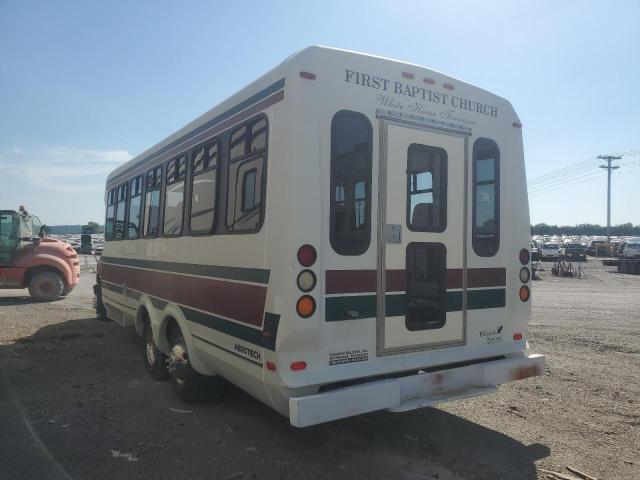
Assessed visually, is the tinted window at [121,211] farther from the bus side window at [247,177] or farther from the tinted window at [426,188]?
the tinted window at [426,188]

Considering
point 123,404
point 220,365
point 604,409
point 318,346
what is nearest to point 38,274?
point 123,404

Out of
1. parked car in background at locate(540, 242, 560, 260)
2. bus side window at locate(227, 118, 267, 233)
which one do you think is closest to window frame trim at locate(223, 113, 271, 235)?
bus side window at locate(227, 118, 267, 233)

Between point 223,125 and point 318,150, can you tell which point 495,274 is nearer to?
→ point 318,150

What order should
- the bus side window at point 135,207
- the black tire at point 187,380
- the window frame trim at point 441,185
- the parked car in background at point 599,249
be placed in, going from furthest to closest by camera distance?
the parked car in background at point 599,249 → the bus side window at point 135,207 → the black tire at point 187,380 → the window frame trim at point 441,185

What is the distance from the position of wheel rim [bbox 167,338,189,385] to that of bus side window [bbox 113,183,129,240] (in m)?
3.19

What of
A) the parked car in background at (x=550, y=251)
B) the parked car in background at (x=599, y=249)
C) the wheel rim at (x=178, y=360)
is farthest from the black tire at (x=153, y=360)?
the parked car in background at (x=599, y=249)

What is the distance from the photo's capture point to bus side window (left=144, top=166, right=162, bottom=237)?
6.27 meters

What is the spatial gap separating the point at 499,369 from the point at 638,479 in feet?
4.02

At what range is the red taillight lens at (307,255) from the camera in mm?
3545

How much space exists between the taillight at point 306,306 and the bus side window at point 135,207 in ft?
14.0

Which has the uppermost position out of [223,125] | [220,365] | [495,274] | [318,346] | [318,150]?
[223,125]

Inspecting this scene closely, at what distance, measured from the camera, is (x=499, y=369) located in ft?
14.6

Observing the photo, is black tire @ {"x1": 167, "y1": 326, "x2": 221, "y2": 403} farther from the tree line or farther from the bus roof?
the tree line

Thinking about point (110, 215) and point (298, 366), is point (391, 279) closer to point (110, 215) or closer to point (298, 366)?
point (298, 366)
